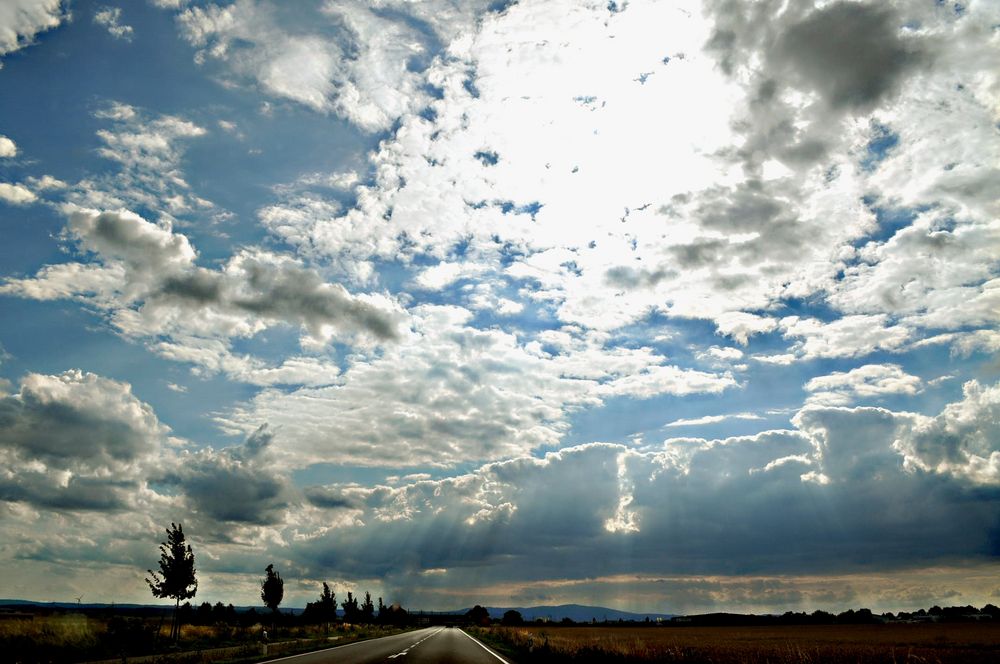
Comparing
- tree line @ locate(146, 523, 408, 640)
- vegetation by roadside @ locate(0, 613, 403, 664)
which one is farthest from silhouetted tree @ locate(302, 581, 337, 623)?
vegetation by roadside @ locate(0, 613, 403, 664)

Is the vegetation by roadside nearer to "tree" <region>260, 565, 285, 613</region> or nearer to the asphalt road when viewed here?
the asphalt road

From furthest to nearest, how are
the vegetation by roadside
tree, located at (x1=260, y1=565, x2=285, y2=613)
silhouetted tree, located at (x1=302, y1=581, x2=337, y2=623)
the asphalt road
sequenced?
1. silhouetted tree, located at (x1=302, y1=581, x2=337, y2=623)
2. tree, located at (x1=260, y1=565, x2=285, y2=613)
3. the vegetation by roadside
4. the asphalt road

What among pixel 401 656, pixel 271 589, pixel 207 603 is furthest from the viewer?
pixel 207 603

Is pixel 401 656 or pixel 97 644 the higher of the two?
pixel 97 644

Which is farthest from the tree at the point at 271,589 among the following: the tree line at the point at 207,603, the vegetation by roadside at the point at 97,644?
the vegetation by roadside at the point at 97,644

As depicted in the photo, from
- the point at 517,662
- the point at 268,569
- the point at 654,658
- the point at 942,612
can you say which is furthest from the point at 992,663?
the point at 942,612

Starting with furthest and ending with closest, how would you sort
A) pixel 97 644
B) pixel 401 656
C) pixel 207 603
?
pixel 207 603 < pixel 97 644 < pixel 401 656

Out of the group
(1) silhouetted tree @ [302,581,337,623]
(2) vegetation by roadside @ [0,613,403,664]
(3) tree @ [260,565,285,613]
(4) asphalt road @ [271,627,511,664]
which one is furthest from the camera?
(1) silhouetted tree @ [302,581,337,623]

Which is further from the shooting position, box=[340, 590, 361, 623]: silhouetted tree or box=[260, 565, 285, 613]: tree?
box=[340, 590, 361, 623]: silhouetted tree

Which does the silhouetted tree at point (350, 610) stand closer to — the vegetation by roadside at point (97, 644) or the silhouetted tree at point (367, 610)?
the silhouetted tree at point (367, 610)

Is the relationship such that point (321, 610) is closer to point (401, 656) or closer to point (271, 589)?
point (271, 589)

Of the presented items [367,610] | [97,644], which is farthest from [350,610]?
[97,644]

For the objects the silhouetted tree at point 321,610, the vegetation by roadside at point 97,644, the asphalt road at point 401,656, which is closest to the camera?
the asphalt road at point 401,656

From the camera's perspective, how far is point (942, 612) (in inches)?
6599
